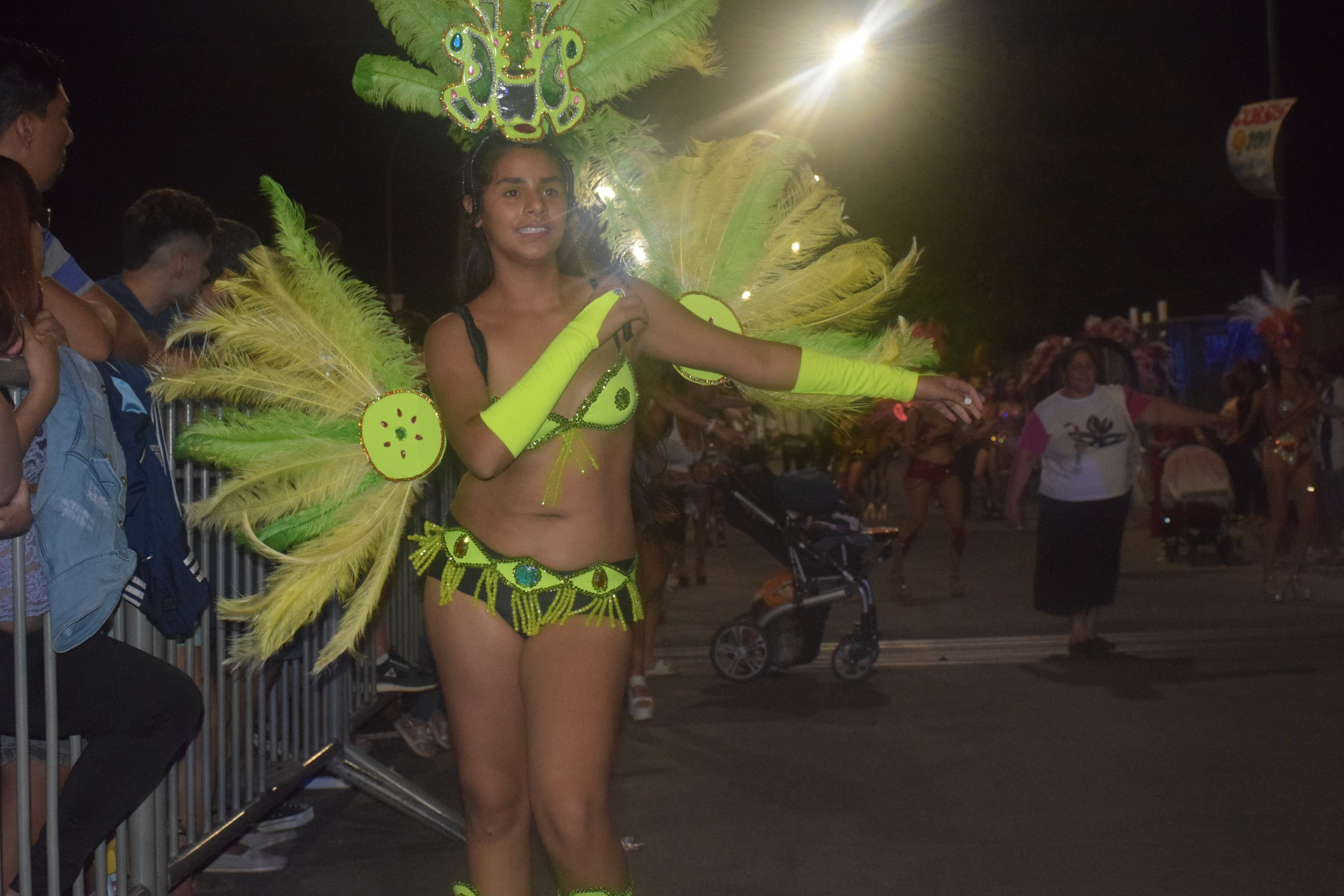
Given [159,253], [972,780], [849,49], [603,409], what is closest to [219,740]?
[159,253]

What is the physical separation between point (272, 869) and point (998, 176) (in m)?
23.1

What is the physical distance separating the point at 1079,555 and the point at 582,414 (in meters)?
6.06

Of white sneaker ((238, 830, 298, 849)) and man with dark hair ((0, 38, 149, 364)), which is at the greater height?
man with dark hair ((0, 38, 149, 364))

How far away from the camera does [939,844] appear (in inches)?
199

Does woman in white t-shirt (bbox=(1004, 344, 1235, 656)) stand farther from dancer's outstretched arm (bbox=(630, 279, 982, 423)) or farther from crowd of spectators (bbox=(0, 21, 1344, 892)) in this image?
dancer's outstretched arm (bbox=(630, 279, 982, 423))

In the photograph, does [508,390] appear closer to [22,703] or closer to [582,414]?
[582,414]

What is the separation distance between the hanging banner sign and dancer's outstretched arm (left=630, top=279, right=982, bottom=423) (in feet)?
51.3

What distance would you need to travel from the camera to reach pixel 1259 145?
1752 cm

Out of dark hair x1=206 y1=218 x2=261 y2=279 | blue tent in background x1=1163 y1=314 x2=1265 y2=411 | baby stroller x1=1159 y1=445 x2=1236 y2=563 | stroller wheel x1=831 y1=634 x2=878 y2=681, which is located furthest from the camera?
blue tent in background x1=1163 y1=314 x2=1265 y2=411

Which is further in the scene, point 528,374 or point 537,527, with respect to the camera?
point 537,527

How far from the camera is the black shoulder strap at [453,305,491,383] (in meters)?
3.29

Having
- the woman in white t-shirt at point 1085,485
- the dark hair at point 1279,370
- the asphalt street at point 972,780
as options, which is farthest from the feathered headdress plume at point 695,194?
the dark hair at point 1279,370

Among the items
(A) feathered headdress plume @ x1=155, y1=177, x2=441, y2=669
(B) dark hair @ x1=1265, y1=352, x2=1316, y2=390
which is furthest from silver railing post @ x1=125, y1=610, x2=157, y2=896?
(B) dark hair @ x1=1265, y1=352, x2=1316, y2=390

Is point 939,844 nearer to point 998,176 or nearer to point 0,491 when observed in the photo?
point 0,491
